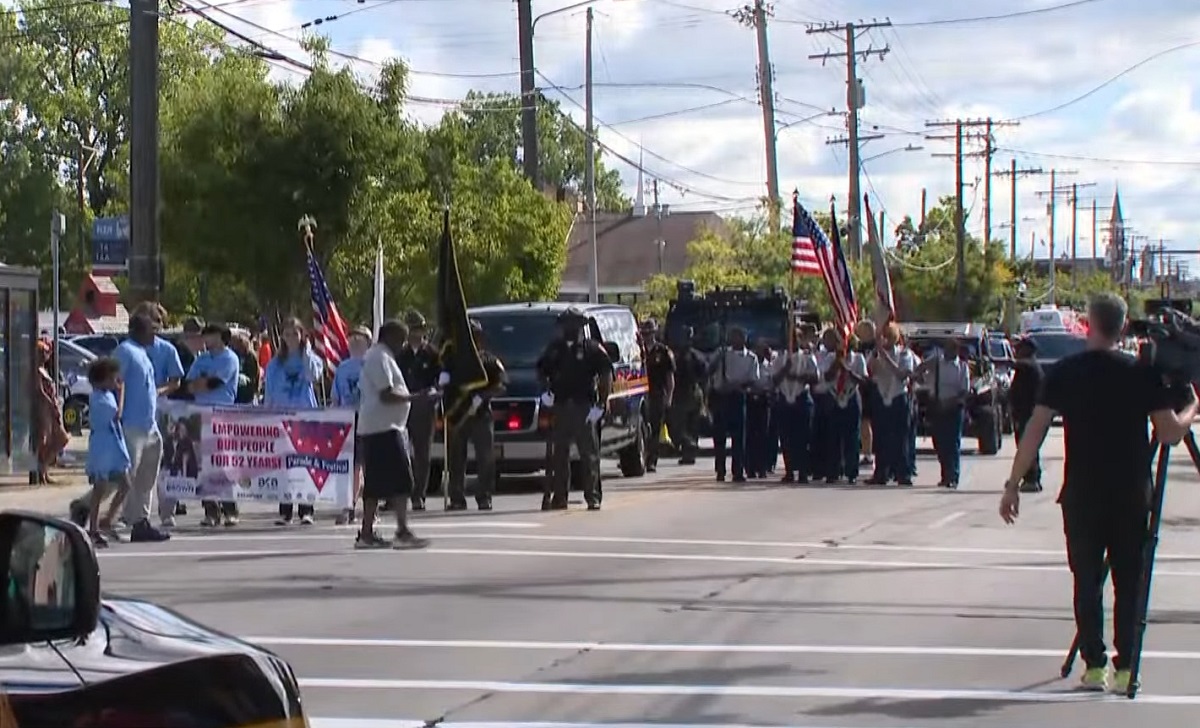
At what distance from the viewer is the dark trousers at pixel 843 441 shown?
72.3 ft

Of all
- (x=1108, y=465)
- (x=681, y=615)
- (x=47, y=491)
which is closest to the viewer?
(x=1108, y=465)

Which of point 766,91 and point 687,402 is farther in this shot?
point 766,91

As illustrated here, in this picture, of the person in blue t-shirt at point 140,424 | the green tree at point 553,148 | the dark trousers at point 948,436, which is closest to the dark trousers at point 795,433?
the dark trousers at point 948,436

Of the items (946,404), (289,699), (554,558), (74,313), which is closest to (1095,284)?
(74,313)

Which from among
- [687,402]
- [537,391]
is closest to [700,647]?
[537,391]

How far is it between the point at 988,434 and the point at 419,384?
1272 cm

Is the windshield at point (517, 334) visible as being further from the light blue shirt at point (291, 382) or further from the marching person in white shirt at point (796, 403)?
the light blue shirt at point (291, 382)

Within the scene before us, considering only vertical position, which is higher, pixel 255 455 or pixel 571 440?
pixel 571 440

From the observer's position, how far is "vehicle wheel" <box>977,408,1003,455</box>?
92.3 feet

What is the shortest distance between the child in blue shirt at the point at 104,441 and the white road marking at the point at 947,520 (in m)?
7.22

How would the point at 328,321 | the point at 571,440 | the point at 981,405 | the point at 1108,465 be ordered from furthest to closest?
1. the point at 981,405
2. the point at 328,321
3. the point at 571,440
4. the point at 1108,465

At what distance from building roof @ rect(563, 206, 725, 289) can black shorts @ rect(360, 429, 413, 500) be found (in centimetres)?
6307

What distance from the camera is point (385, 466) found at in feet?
48.3

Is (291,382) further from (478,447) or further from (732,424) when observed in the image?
(732,424)
